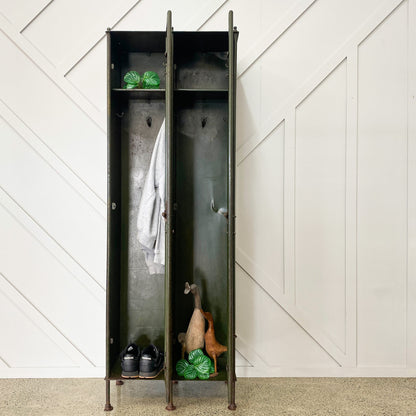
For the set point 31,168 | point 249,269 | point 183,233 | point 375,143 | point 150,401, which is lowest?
point 150,401

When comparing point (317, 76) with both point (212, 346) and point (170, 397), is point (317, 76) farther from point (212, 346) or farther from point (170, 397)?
point (170, 397)

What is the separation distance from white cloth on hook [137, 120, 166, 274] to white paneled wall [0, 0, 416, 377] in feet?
1.31

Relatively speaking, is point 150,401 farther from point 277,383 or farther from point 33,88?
point 33,88

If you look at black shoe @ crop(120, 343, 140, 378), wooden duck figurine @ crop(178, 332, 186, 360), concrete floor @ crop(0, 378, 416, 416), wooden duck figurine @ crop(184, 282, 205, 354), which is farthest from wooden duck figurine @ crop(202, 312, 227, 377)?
black shoe @ crop(120, 343, 140, 378)

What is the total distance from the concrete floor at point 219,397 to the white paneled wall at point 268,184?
0.11 metres

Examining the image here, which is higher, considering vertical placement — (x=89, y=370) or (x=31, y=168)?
(x=31, y=168)

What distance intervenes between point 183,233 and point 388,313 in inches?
54.5

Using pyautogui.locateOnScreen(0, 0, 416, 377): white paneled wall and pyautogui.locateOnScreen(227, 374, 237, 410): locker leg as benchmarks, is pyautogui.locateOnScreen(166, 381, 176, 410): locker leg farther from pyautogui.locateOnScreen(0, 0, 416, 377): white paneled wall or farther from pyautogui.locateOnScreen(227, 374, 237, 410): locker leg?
pyautogui.locateOnScreen(0, 0, 416, 377): white paneled wall

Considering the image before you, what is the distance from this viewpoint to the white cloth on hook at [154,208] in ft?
6.72

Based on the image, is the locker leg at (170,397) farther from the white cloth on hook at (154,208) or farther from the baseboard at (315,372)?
the white cloth on hook at (154,208)

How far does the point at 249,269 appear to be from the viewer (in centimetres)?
230

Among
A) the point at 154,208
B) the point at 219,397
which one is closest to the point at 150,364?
the point at 219,397

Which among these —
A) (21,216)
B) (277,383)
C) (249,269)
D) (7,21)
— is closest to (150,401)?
Answer: (277,383)

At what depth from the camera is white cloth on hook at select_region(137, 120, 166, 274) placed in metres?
2.05
